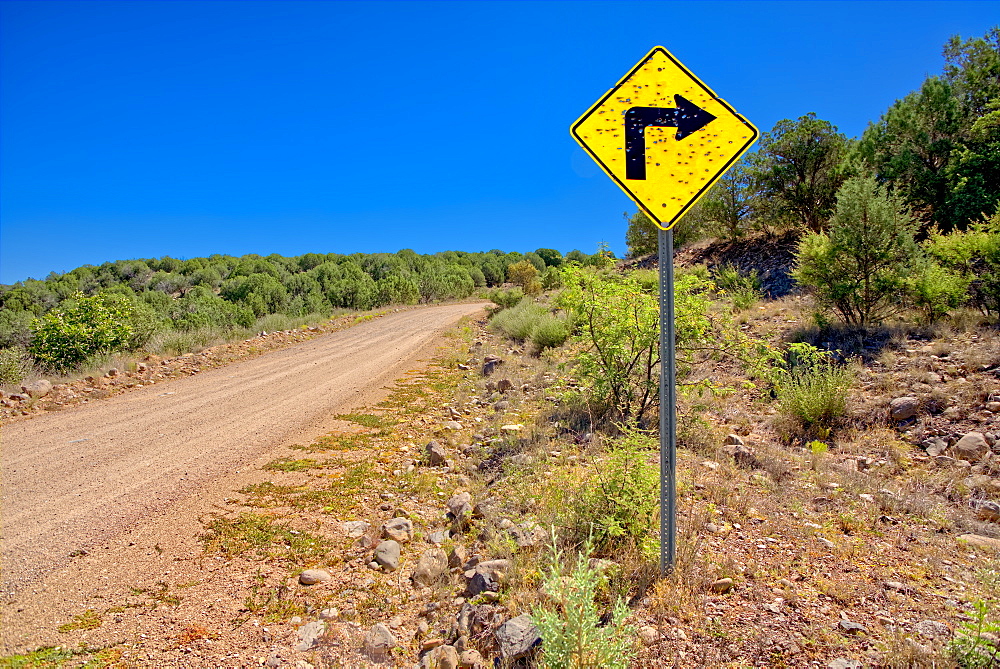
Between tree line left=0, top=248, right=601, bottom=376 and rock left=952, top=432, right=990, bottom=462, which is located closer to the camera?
rock left=952, top=432, right=990, bottom=462

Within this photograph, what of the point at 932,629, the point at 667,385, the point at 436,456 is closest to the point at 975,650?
the point at 932,629

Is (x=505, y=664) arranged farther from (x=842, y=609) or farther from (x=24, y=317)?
(x=24, y=317)

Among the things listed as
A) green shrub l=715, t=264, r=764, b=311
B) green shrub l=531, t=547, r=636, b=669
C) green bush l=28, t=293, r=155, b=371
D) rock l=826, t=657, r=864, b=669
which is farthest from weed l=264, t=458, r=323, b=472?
green shrub l=715, t=264, r=764, b=311

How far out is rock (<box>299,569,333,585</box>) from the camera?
11.7 ft

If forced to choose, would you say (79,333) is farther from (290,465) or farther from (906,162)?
(906,162)


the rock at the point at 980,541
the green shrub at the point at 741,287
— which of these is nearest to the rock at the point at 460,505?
the rock at the point at 980,541

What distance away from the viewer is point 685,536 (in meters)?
3.57

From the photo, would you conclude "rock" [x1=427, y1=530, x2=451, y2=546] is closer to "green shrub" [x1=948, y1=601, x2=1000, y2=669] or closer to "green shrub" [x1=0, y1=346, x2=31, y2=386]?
"green shrub" [x1=948, y1=601, x2=1000, y2=669]

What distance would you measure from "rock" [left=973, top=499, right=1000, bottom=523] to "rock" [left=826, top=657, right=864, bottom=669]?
9.26 feet

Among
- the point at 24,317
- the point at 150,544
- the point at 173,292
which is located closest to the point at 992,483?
the point at 150,544

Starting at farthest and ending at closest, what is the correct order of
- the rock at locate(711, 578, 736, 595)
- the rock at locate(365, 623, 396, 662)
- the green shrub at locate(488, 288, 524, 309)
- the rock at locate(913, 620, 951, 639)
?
the green shrub at locate(488, 288, 524, 309), the rock at locate(711, 578, 736, 595), the rock at locate(365, 623, 396, 662), the rock at locate(913, 620, 951, 639)

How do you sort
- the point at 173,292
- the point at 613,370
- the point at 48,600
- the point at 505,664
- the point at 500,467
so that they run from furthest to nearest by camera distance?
the point at 173,292 → the point at 613,370 → the point at 500,467 → the point at 48,600 → the point at 505,664

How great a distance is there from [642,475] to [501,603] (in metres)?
1.34

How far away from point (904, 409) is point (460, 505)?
5.40 metres
